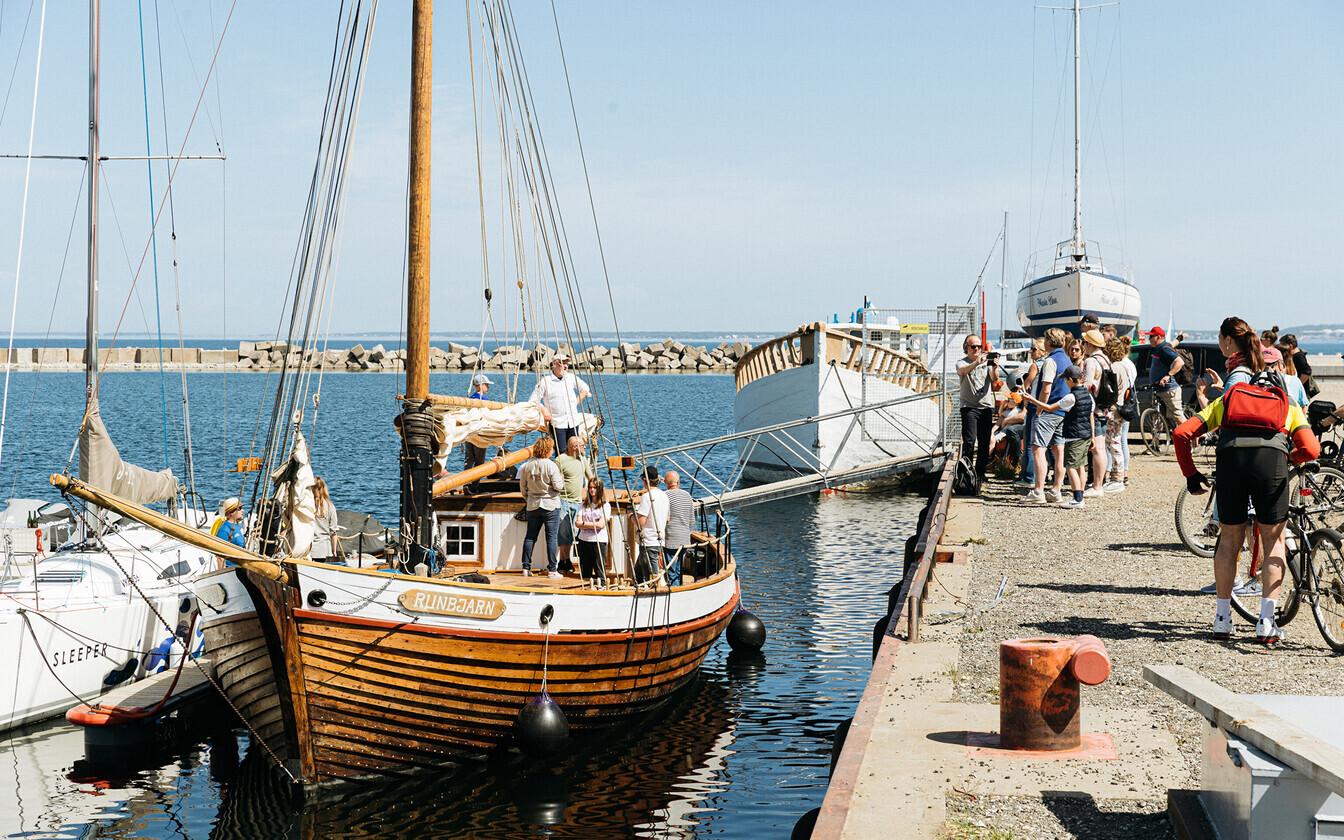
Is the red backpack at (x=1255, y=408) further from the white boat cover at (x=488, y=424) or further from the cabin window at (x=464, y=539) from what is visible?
the cabin window at (x=464, y=539)

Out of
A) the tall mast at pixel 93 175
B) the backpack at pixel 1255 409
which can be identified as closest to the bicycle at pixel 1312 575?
the backpack at pixel 1255 409

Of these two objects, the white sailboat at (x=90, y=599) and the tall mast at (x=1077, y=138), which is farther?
the tall mast at (x=1077, y=138)

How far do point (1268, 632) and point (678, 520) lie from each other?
7.56 m

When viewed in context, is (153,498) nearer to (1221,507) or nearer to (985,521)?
(985,521)

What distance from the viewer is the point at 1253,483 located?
9922mm

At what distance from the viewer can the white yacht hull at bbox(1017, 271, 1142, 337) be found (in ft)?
145

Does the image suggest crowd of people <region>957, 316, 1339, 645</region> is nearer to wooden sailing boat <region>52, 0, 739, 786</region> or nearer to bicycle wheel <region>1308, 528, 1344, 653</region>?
bicycle wheel <region>1308, 528, 1344, 653</region>

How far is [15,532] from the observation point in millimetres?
18031

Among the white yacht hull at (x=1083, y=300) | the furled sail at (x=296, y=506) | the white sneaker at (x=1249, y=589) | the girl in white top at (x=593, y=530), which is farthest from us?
the white yacht hull at (x=1083, y=300)

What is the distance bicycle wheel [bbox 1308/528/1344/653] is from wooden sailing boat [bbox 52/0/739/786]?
6741 millimetres

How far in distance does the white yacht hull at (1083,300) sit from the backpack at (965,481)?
24.1 m

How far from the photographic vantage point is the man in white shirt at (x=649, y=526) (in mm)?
15938

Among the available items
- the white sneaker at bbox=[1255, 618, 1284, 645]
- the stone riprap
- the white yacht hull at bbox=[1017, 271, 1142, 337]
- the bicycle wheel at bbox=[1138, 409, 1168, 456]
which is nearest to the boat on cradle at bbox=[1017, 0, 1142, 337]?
the white yacht hull at bbox=[1017, 271, 1142, 337]

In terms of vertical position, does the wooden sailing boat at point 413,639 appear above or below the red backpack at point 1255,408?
below
